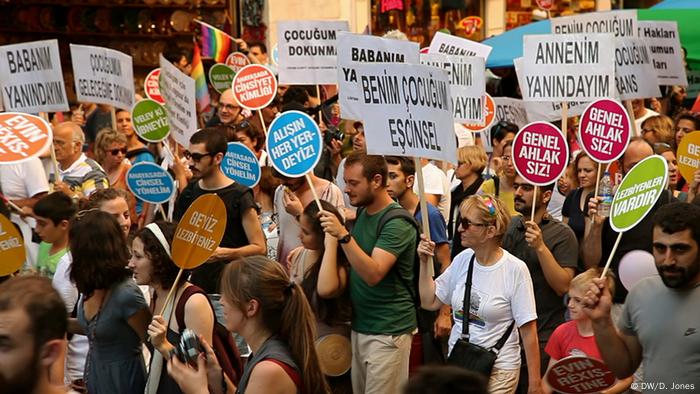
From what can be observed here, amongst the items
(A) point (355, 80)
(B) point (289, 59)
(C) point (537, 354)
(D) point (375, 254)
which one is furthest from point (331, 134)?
(C) point (537, 354)

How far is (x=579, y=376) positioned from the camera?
540cm

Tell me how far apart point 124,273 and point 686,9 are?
1206 centimetres

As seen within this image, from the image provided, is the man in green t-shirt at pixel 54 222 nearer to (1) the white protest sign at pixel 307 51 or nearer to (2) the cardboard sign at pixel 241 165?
(2) the cardboard sign at pixel 241 165

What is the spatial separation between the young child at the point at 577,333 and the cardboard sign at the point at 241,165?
3.54m

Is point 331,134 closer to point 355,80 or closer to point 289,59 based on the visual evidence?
point 289,59

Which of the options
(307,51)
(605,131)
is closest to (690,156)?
(605,131)

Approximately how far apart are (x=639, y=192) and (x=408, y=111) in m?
1.73

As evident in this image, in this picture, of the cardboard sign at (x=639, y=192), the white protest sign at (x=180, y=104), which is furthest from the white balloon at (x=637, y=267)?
the white protest sign at (x=180, y=104)

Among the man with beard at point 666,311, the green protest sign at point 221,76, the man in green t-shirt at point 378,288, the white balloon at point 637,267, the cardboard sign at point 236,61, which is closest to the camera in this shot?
Result: the man with beard at point 666,311

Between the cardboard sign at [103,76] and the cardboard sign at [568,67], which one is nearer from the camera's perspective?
the cardboard sign at [568,67]

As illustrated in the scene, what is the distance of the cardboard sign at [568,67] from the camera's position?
31.2ft

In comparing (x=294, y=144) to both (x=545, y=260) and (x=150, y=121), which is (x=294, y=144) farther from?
(x=150, y=121)

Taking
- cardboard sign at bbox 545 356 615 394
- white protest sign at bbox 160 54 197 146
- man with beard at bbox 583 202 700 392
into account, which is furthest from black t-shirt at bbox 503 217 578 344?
white protest sign at bbox 160 54 197 146

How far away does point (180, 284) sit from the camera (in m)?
5.70
